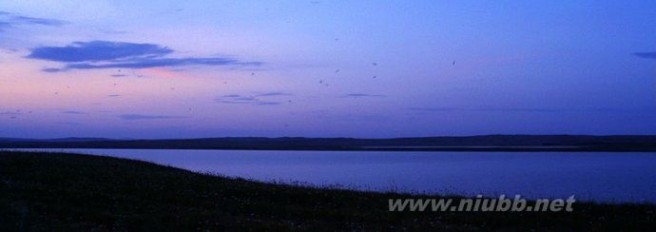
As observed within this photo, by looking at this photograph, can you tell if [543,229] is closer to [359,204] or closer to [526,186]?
[359,204]

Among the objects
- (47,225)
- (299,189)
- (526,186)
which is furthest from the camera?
(526,186)

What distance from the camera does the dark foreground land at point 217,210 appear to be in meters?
17.1

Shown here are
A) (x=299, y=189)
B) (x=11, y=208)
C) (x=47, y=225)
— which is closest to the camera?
(x=47, y=225)

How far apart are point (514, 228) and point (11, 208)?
12444mm

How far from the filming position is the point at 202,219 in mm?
17641

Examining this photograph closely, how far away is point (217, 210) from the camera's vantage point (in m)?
20.3

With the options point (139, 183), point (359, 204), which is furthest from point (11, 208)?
point (359, 204)

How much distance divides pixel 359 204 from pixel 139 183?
28.1ft

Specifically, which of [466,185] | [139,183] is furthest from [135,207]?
[466,185]

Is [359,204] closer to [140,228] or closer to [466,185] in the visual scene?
[140,228]

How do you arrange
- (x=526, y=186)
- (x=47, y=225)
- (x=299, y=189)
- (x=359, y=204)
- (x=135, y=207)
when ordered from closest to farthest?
1. (x=47, y=225)
2. (x=135, y=207)
3. (x=359, y=204)
4. (x=299, y=189)
5. (x=526, y=186)

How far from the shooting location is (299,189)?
25062 millimetres

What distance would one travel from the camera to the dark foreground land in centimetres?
1711

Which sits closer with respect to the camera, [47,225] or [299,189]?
[47,225]
